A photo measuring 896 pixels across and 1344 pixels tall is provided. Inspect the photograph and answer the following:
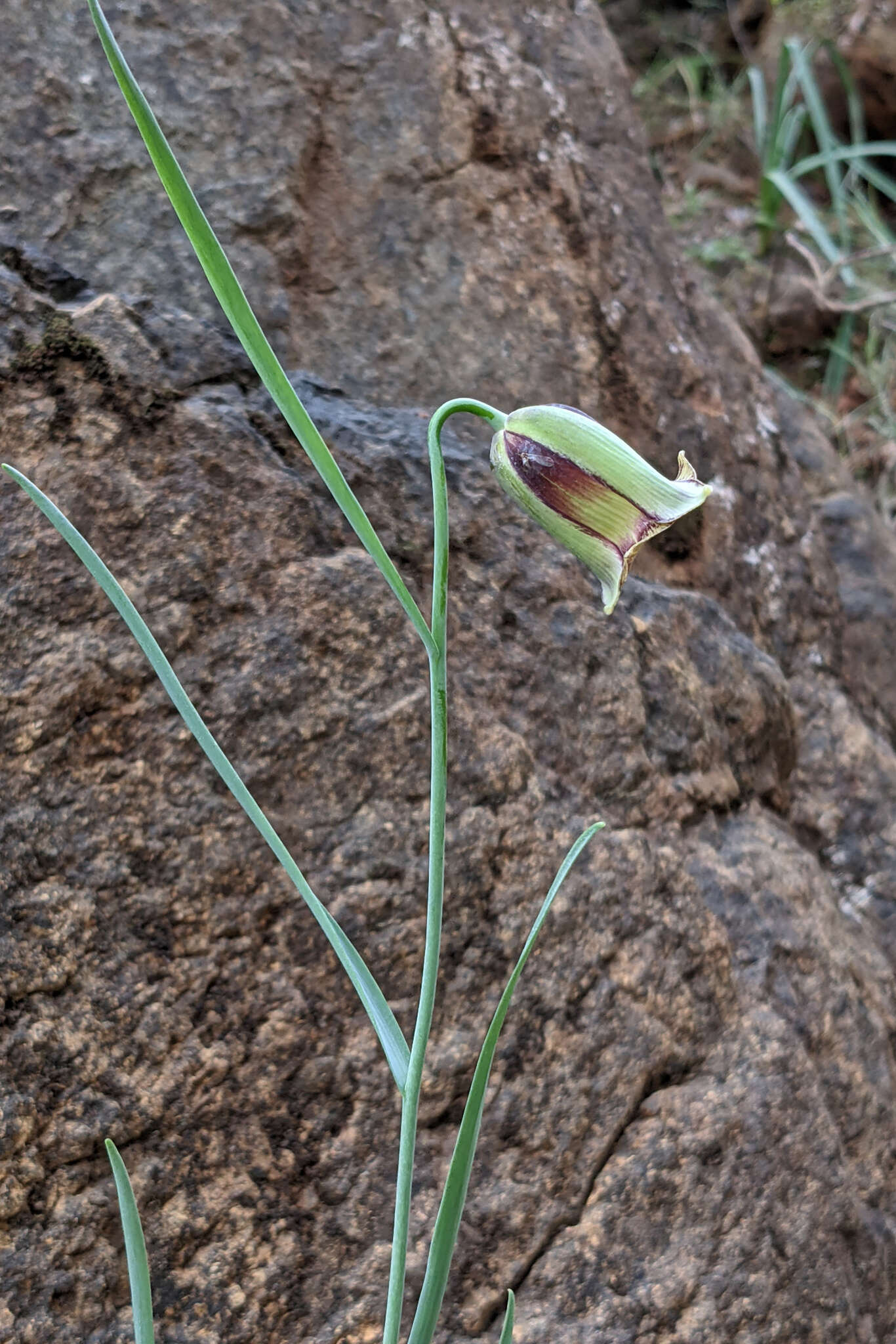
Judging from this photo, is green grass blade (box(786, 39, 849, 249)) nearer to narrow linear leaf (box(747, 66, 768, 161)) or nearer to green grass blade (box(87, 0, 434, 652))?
narrow linear leaf (box(747, 66, 768, 161))

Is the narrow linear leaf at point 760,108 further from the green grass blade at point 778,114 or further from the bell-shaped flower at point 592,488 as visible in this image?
the bell-shaped flower at point 592,488

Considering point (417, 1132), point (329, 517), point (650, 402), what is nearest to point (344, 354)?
point (329, 517)

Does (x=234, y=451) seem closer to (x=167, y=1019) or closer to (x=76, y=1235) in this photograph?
(x=167, y=1019)

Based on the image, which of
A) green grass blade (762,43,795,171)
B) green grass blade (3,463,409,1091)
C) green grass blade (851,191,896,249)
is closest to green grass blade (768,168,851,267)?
green grass blade (762,43,795,171)

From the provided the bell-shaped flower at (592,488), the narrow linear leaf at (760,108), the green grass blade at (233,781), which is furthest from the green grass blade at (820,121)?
the green grass blade at (233,781)

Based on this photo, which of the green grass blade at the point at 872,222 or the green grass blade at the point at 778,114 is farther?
the green grass blade at the point at 872,222

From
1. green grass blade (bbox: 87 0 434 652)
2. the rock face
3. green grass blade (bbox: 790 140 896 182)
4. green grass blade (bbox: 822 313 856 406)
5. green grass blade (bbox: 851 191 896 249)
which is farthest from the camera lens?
green grass blade (bbox: 851 191 896 249)

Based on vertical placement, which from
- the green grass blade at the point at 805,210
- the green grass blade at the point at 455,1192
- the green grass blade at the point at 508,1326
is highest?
the green grass blade at the point at 805,210
